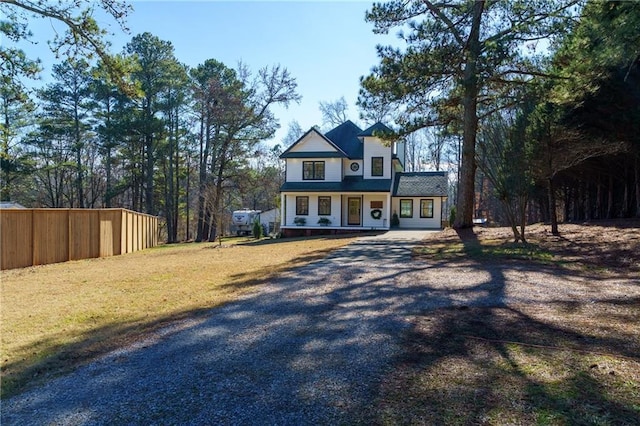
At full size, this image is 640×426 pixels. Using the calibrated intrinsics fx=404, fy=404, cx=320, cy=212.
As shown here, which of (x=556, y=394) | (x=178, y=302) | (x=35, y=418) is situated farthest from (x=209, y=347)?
(x=556, y=394)

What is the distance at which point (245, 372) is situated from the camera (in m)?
3.58

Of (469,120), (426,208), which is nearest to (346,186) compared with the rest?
(426,208)

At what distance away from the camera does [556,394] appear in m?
2.88

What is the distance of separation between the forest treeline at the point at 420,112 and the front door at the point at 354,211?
22.1 ft

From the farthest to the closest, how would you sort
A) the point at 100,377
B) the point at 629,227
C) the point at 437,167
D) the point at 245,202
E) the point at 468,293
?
the point at 245,202 → the point at 437,167 → the point at 629,227 → the point at 468,293 → the point at 100,377

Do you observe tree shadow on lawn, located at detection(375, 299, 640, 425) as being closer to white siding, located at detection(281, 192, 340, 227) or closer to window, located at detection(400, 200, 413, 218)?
white siding, located at detection(281, 192, 340, 227)

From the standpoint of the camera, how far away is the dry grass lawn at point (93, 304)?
4.46 meters

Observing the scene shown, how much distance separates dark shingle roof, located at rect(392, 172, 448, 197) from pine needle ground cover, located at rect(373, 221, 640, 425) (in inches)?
786

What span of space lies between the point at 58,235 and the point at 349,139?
17867 mm

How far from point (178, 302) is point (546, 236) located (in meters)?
12.2

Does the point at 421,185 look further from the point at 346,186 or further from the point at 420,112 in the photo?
the point at 420,112

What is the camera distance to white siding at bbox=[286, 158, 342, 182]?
24672 mm

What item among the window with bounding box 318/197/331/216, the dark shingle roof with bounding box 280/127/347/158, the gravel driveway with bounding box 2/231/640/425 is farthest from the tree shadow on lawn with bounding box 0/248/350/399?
the dark shingle roof with bounding box 280/127/347/158

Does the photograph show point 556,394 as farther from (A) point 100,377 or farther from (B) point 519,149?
(B) point 519,149
